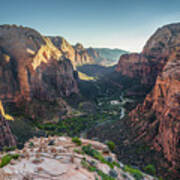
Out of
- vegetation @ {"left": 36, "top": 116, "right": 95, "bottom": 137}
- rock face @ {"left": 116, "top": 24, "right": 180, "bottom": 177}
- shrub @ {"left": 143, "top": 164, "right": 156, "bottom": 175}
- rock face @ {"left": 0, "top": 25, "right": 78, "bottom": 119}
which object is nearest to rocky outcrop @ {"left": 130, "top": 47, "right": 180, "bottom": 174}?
Answer: rock face @ {"left": 116, "top": 24, "right": 180, "bottom": 177}

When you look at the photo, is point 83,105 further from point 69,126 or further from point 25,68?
point 25,68

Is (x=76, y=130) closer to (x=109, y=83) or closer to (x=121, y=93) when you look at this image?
(x=121, y=93)

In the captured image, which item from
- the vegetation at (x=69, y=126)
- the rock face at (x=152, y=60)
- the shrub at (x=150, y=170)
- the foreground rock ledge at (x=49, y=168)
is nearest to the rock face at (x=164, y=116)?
the shrub at (x=150, y=170)

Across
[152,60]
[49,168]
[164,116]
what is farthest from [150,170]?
[152,60]

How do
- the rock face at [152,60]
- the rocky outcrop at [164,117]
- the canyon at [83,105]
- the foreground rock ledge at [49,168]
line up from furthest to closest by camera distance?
the rock face at [152,60]
the canyon at [83,105]
the rocky outcrop at [164,117]
the foreground rock ledge at [49,168]

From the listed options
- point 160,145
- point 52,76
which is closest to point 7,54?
point 52,76

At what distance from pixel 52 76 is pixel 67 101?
15.3 metres

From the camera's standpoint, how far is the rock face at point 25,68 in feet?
176

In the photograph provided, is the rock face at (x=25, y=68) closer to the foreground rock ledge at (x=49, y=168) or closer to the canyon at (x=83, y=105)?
the canyon at (x=83, y=105)

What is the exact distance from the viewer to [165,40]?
11981cm

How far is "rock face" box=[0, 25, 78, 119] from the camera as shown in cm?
5375

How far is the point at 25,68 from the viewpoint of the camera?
56.1 m

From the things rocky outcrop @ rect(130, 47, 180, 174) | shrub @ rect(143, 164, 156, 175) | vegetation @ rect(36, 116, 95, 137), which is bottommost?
vegetation @ rect(36, 116, 95, 137)

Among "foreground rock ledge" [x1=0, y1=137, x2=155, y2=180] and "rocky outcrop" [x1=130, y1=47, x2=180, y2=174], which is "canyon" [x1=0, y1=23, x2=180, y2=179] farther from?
"foreground rock ledge" [x1=0, y1=137, x2=155, y2=180]
